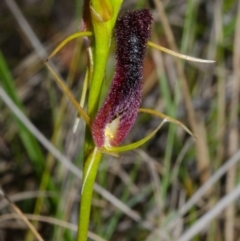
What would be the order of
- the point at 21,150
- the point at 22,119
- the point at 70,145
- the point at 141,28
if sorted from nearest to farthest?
the point at 141,28 → the point at 22,119 → the point at 70,145 → the point at 21,150

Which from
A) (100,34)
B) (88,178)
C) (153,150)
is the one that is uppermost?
(100,34)

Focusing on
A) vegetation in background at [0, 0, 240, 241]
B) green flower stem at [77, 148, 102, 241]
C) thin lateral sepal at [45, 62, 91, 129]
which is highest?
thin lateral sepal at [45, 62, 91, 129]

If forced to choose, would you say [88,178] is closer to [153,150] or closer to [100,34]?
[100,34]

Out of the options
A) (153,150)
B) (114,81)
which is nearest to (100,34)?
(114,81)

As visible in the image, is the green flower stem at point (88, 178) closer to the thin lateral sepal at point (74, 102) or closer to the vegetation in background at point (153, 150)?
the thin lateral sepal at point (74, 102)

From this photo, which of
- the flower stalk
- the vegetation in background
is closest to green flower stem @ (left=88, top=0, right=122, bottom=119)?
the flower stalk

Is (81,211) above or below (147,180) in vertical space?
above

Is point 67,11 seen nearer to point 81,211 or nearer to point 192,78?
point 192,78

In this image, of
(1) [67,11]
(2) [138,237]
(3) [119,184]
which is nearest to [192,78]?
(3) [119,184]

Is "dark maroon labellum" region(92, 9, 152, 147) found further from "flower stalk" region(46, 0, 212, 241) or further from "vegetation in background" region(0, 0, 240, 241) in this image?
"vegetation in background" region(0, 0, 240, 241)
